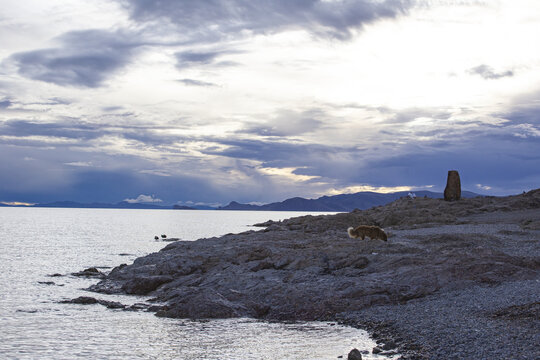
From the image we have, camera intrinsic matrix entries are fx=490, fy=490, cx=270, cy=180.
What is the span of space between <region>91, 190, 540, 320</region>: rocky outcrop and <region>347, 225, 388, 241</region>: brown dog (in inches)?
26.7

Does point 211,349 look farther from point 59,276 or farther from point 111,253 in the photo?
point 111,253

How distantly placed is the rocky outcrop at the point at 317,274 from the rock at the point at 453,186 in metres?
28.8

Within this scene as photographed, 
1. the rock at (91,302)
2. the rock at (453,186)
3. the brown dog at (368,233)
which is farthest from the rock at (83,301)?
the rock at (453,186)

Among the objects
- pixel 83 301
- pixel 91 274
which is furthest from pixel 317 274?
pixel 91 274

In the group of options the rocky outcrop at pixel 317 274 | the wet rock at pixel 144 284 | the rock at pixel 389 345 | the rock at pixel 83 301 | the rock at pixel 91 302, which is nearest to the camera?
the rock at pixel 389 345

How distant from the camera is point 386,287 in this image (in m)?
20.7

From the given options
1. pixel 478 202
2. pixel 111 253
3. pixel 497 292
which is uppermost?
pixel 478 202

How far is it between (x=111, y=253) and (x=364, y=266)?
4286 cm

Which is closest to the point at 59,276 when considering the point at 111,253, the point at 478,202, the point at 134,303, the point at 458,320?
the point at 134,303

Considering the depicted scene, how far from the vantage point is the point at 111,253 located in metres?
59.9

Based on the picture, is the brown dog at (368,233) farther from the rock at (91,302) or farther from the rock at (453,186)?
the rock at (453,186)

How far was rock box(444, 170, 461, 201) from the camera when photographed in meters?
65.8

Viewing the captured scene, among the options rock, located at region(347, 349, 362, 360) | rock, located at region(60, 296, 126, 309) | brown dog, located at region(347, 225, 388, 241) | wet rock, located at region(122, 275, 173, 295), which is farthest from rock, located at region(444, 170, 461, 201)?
rock, located at region(347, 349, 362, 360)

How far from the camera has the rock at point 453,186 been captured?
65750mm
